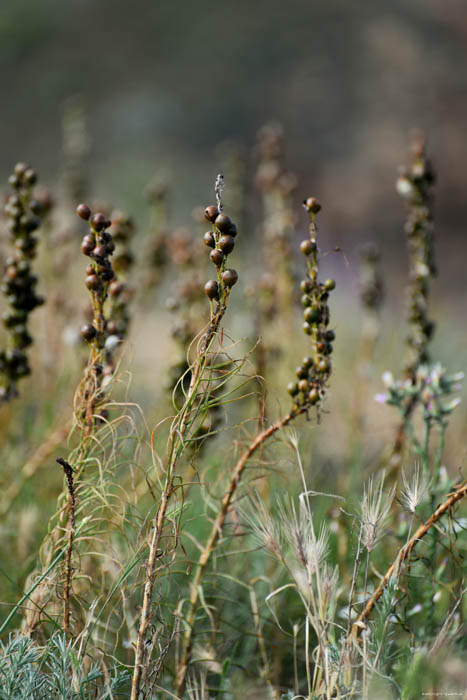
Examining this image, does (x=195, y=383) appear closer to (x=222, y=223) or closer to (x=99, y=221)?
(x=222, y=223)

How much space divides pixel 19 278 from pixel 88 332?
498mm

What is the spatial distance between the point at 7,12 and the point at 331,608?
47.0 feet

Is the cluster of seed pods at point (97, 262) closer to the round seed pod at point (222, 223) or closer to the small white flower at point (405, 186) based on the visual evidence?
the round seed pod at point (222, 223)

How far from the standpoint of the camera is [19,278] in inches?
66.4

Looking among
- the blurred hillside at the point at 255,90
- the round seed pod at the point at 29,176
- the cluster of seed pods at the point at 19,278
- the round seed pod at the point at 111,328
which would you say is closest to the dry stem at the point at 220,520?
the round seed pod at the point at 111,328

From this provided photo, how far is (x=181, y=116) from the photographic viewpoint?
11.1m

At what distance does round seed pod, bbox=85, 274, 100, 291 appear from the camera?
4.17ft

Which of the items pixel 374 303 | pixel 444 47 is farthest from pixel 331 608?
pixel 444 47

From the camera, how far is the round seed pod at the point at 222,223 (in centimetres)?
105

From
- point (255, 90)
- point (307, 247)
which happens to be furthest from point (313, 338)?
point (255, 90)

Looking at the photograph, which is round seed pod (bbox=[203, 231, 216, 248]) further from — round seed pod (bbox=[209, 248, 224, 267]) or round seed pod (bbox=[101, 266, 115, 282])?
round seed pod (bbox=[101, 266, 115, 282])

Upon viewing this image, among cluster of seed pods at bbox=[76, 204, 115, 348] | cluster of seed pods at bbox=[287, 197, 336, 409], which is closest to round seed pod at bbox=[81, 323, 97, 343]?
cluster of seed pods at bbox=[76, 204, 115, 348]

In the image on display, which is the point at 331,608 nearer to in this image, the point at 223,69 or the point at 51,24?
the point at 223,69

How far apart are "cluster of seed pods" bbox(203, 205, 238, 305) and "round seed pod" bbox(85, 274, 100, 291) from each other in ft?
0.94
